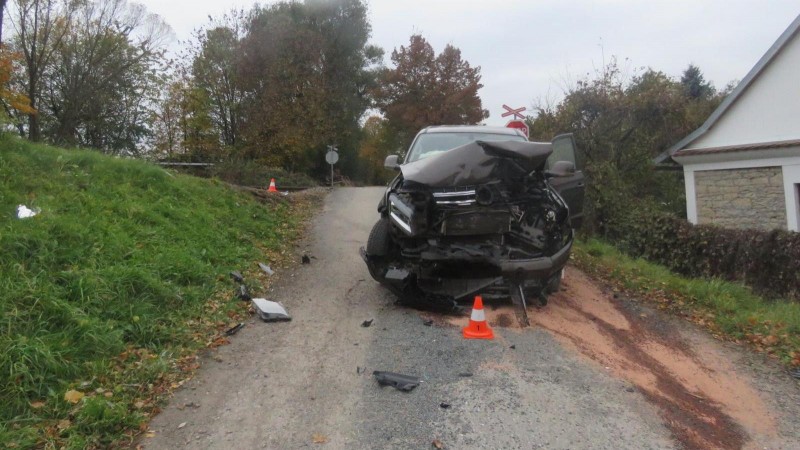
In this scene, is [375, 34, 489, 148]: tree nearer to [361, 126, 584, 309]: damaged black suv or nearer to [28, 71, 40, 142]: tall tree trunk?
[28, 71, 40, 142]: tall tree trunk

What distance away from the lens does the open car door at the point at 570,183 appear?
7535 millimetres

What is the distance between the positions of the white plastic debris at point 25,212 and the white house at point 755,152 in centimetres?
1286

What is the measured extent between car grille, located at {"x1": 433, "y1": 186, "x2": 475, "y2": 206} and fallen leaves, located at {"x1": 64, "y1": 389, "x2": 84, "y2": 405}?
11.3 feet

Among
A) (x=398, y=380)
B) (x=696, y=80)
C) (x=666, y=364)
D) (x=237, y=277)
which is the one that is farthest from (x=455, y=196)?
(x=696, y=80)

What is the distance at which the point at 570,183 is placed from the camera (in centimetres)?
777

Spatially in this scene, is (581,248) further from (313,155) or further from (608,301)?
(313,155)

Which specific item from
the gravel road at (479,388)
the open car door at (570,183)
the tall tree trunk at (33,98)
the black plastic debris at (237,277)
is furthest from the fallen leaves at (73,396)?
the tall tree trunk at (33,98)

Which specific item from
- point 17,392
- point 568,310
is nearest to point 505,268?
point 568,310

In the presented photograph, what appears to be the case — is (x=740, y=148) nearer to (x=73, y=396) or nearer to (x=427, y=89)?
(x=73, y=396)

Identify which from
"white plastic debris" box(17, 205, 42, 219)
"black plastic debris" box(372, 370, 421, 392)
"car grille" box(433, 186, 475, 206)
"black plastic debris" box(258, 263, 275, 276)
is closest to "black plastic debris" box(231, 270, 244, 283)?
"black plastic debris" box(258, 263, 275, 276)

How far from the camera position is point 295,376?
4523mm

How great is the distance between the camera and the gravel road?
3.64 metres

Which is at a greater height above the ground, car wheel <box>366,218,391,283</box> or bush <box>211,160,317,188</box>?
bush <box>211,160,317,188</box>

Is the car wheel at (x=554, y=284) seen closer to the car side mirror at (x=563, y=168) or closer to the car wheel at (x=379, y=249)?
the car side mirror at (x=563, y=168)
